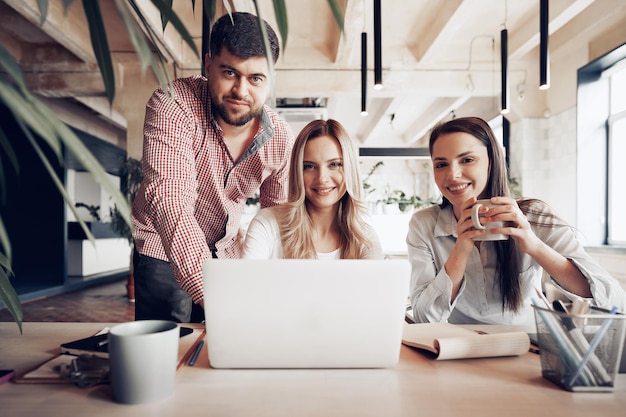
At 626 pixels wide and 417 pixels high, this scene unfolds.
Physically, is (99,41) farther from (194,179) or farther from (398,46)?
(398,46)

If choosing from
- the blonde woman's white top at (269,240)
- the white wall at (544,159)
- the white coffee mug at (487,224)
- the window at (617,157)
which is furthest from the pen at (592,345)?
the white wall at (544,159)

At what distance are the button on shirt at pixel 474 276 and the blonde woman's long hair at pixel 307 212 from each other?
209 mm

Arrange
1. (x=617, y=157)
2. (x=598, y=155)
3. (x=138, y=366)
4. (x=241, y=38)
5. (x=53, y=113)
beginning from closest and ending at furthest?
(x=53, y=113), (x=138, y=366), (x=241, y=38), (x=617, y=157), (x=598, y=155)

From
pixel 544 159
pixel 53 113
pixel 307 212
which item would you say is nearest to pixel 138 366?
pixel 53 113

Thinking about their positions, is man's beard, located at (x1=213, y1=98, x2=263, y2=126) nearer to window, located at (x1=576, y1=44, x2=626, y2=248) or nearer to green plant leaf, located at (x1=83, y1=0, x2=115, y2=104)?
green plant leaf, located at (x1=83, y1=0, x2=115, y2=104)

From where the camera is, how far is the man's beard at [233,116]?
1.51 metres

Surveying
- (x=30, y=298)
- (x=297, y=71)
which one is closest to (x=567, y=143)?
(x=297, y=71)

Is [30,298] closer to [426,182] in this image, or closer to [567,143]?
[567,143]

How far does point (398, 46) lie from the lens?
219 inches

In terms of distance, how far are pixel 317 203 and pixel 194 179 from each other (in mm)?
473

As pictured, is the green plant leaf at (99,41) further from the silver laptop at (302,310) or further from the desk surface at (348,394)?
the desk surface at (348,394)

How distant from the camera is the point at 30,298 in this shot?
550 cm

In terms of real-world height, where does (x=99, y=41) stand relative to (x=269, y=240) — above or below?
above

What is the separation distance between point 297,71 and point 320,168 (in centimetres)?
442
